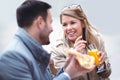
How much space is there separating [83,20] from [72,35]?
19 cm

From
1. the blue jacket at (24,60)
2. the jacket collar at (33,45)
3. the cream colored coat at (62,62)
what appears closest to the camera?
the blue jacket at (24,60)

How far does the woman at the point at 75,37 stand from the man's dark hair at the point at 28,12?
1.04 metres

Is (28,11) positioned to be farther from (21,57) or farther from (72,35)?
(72,35)

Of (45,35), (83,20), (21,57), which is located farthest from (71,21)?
(21,57)

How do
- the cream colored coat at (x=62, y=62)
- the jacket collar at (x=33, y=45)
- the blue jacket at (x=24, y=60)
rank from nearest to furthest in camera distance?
1. the blue jacket at (x=24, y=60)
2. the jacket collar at (x=33, y=45)
3. the cream colored coat at (x=62, y=62)

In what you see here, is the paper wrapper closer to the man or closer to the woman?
the man

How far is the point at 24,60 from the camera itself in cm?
238

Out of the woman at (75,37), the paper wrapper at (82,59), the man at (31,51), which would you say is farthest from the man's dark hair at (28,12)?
the woman at (75,37)

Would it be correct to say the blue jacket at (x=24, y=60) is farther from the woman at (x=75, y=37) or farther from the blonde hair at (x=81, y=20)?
the blonde hair at (x=81, y=20)

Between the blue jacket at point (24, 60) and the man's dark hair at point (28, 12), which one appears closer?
the blue jacket at point (24, 60)

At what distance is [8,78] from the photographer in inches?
91.2

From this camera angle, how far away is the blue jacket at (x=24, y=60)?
232 cm

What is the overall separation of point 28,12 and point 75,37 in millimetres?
1134

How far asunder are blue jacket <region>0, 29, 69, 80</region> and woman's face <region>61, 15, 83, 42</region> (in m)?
1.05
